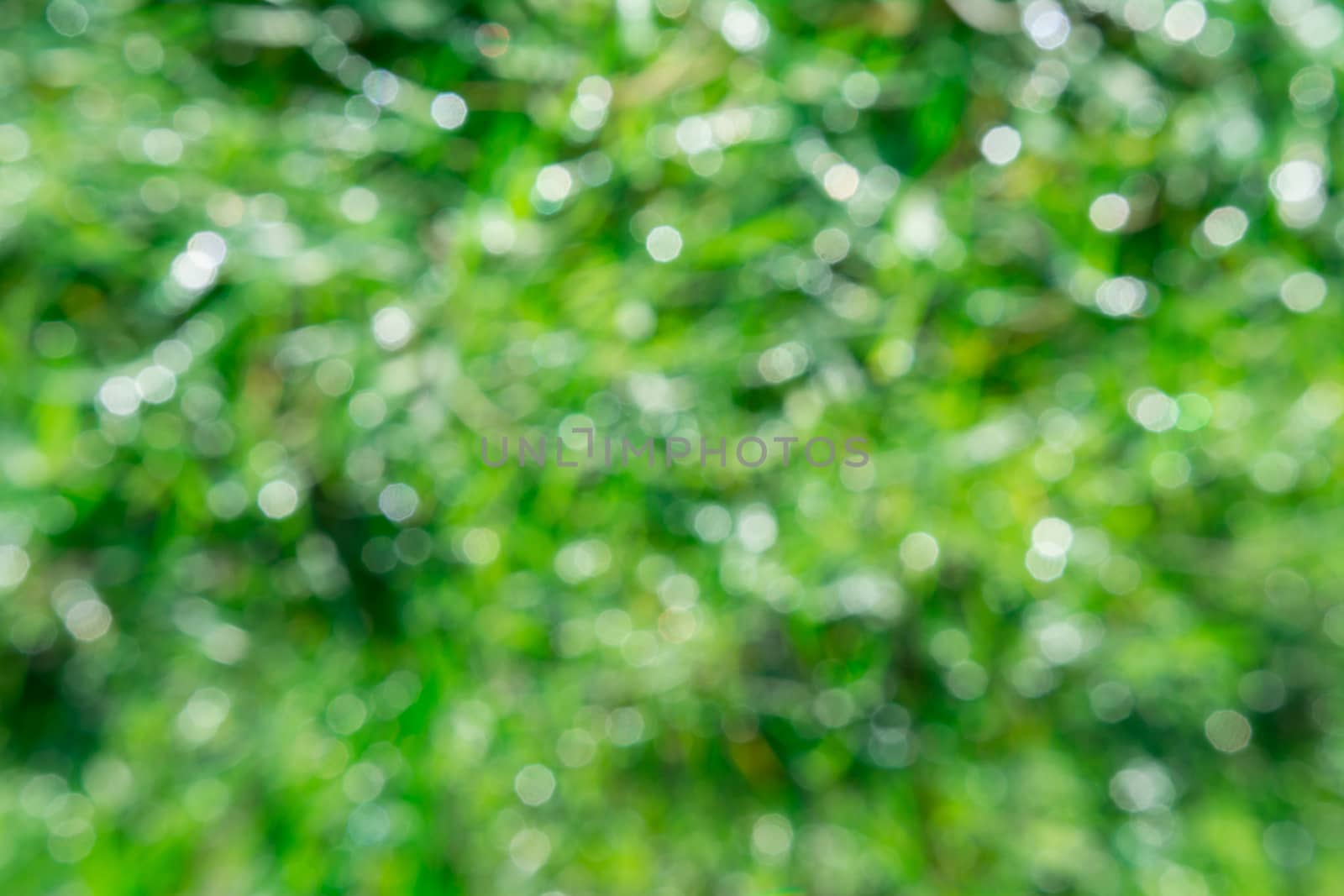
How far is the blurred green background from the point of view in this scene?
0.57 m

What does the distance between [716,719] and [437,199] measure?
0.38m

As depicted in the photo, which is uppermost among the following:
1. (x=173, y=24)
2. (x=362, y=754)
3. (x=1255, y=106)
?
(x=1255, y=106)

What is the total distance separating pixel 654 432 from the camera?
2.01 feet

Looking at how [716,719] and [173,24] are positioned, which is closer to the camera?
[173,24]

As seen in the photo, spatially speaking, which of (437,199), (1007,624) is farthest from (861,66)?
(1007,624)

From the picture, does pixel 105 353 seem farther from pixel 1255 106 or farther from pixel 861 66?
pixel 1255 106

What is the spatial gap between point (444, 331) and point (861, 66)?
0.28 m

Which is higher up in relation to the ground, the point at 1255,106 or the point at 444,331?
the point at 1255,106

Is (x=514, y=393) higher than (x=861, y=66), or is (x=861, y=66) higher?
(x=861, y=66)

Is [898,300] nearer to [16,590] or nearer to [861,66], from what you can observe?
[861,66]

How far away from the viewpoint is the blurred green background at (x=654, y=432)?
572 mm

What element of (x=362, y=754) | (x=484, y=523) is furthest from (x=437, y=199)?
(x=362, y=754)

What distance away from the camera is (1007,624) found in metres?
0.69

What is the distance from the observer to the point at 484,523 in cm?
63
